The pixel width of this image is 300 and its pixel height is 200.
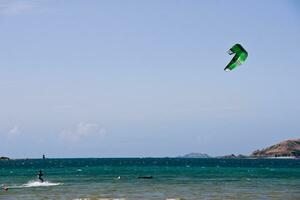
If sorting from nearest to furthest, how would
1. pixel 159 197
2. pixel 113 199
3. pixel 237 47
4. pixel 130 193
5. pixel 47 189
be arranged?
pixel 237 47 → pixel 113 199 → pixel 159 197 → pixel 130 193 → pixel 47 189

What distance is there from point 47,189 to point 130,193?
11.2 metres

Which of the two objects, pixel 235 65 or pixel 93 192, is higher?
pixel 235 65

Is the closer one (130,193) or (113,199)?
(113,199)

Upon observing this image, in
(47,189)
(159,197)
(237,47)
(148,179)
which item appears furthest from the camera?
(148,179)

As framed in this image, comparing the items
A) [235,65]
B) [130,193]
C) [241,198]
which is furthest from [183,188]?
[235,65]

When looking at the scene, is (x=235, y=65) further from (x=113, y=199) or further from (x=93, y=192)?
(x=93, y=192)

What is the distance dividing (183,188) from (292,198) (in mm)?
14958

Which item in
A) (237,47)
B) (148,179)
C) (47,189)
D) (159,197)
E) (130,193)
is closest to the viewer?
(237,47)

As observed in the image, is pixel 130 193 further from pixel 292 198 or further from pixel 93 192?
pixel 292 198

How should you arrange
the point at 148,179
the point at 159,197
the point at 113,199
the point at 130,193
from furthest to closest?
the point at 148,179 → the point at 130,193 → the point at 159,197 → the point at 113,199

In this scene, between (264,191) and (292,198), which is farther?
(264,191)

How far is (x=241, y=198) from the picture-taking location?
172 feet

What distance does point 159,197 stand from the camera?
5375 cm

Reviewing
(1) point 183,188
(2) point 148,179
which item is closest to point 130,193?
(1) point 183,188
